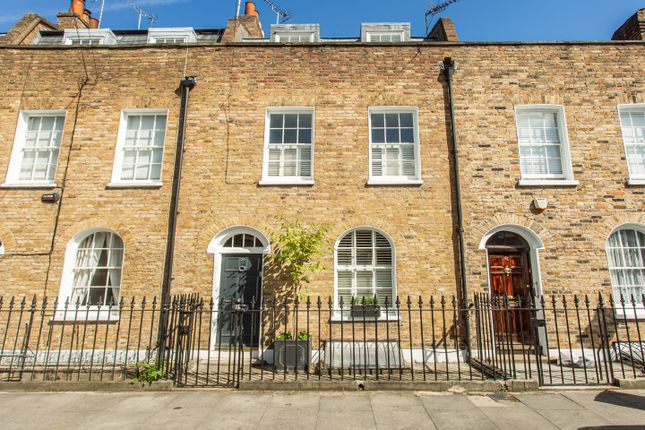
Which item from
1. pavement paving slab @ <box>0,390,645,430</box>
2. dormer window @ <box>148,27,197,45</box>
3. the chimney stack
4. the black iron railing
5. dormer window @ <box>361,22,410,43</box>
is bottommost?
pavement paving slab @ <box>0,390,645,430</box>

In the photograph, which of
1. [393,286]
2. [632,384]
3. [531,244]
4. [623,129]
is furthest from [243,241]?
[623,129]

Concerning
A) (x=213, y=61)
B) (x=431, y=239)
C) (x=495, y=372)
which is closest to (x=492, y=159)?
(x=431, y=239)

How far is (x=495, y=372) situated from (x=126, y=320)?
7735mm

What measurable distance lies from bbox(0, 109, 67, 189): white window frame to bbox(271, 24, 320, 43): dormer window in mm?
6817

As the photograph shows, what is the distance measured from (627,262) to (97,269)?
12.5 m

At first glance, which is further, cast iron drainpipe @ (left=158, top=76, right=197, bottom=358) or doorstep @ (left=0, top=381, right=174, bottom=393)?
cast iron drainpipe @ (left=158, top=76, right=197, bottom=358)

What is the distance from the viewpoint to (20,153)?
10469 mm

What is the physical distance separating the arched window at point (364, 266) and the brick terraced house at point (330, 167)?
3 centimetres

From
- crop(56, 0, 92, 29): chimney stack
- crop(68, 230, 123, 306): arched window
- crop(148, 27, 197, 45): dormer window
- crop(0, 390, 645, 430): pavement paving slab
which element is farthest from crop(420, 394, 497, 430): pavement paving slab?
crop(56, 0, 92, 29): chimney stack

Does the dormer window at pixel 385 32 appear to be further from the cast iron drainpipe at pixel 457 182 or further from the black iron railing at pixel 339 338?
the black iron railing at pixel 339 338

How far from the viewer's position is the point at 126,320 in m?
9.18

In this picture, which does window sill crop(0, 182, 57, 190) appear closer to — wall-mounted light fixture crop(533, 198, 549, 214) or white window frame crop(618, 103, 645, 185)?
wall-mounted light fixture crop(533, 198, 549, 214)

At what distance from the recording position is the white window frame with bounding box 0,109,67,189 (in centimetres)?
999

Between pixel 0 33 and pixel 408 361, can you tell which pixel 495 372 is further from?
pixel 0 33
